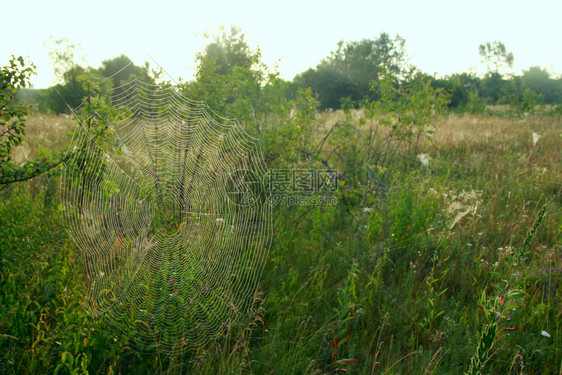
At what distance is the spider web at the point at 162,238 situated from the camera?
2211 millimetres

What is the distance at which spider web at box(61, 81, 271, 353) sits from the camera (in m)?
2.21

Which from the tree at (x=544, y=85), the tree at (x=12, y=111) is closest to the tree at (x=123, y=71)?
the tree at (x=12, y=111)

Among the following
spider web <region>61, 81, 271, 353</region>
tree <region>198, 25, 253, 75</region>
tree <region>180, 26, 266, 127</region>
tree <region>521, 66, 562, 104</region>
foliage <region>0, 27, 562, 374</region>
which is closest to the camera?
foliage <region>0, 27, 562, 374</region>

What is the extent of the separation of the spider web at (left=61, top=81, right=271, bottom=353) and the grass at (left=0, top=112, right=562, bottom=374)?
5.2 inches

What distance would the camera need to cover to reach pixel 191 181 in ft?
10.2

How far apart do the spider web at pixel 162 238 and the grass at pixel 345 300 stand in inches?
5.2

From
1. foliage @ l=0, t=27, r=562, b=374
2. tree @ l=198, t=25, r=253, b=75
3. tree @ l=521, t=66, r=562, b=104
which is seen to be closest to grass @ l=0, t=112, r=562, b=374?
foliage @ l=0, t=27, r=562, b=374

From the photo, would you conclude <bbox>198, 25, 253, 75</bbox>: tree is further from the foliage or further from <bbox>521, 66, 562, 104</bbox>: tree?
<bbox>521, 66, 562, 104</bbox>: tree

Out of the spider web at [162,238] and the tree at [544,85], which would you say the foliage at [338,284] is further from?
the tree at [544,85]

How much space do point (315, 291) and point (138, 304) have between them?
1.27m

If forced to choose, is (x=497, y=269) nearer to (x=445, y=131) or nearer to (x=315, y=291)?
(x=315, y=291)

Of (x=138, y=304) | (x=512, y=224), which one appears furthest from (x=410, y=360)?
(x=512, y=224)

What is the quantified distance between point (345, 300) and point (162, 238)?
1.59 metres

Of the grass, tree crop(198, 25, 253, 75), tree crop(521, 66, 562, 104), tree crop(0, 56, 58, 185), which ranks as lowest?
the grass
